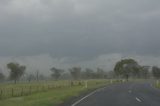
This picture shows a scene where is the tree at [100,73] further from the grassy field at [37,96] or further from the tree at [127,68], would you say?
the grassy field at [37,96]

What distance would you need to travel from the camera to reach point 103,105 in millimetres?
21016

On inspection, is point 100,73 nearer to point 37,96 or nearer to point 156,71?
point 156,71

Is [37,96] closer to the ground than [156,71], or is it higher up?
closer to the ground

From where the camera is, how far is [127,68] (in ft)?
497

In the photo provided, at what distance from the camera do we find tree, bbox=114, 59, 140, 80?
500 feet

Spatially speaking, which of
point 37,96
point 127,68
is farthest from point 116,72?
point 37,96

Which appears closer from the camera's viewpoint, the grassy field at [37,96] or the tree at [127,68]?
the grassy field at [37,96]

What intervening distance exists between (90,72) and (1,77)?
6626cm

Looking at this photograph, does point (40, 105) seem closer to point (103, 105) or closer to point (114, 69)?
point (103, 105)

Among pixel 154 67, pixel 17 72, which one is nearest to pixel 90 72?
pixel 154 67

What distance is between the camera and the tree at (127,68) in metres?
152

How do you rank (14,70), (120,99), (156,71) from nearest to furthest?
1. (120,99)
2. (14,70)
3. (156,71)

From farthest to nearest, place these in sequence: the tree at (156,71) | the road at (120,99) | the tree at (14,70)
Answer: the tree at (156,71), the tree at (14,70), the road at (120,99)

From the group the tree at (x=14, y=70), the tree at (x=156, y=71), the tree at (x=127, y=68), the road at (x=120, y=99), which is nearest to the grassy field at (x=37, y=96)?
the road at (x=120, y=99)
